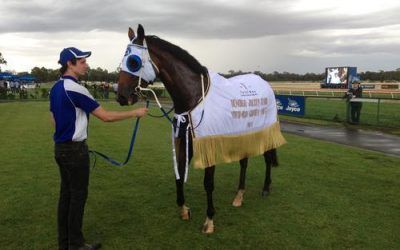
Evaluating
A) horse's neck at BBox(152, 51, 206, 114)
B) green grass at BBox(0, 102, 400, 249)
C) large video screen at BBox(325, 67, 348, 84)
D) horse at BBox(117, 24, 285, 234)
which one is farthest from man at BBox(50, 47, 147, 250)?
large video screen at BBox(325, 67, 348, 84)

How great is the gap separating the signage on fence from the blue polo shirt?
16.8 metres

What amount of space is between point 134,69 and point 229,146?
1586 millimetres

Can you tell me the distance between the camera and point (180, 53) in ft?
16.6

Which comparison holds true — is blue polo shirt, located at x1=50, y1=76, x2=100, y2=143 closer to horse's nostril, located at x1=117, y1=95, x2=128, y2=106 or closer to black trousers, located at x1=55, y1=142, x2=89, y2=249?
black trousers, located at x1=55, y1=142, x2=89, y2=249

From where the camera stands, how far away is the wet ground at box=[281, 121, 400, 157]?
11.7 metres

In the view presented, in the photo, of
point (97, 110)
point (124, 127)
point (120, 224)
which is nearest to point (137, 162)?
point (120, 224)

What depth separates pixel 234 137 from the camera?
5508 mm

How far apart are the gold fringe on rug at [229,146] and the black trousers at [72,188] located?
1.33m

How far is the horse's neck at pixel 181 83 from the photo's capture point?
16.5 feet

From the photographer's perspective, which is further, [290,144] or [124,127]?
[124,127]

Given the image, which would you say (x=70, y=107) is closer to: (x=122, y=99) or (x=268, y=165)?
(x=122, y=99)

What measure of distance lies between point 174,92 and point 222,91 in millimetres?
643

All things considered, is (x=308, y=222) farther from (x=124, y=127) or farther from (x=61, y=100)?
(x=124, y=127)

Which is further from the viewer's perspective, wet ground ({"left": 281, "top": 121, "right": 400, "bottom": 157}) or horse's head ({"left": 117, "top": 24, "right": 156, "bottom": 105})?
wet ground ({"left": 281, "top": 121, "right": 400, "bottom": 157})
